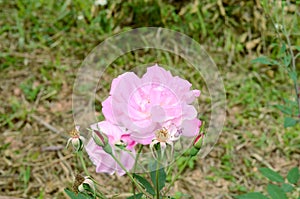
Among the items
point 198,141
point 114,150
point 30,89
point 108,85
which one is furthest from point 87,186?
point 30,89

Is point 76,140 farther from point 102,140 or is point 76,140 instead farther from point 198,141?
point 198,141

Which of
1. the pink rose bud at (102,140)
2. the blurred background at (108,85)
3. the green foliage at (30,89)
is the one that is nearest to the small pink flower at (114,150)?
the pink rose bud at (102,140)

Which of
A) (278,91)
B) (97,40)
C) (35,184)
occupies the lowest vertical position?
(35,184)

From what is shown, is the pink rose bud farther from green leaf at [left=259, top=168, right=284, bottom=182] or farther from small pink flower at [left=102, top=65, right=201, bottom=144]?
green leaf at [left=259, top=168, right=284, bottom=182]

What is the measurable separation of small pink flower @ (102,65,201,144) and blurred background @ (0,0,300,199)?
4.00 feet

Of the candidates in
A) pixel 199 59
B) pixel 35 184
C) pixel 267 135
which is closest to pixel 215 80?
pixel 199 59

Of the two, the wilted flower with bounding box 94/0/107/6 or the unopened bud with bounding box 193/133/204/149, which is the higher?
the wilted flower with bounding box 94/0/107/6

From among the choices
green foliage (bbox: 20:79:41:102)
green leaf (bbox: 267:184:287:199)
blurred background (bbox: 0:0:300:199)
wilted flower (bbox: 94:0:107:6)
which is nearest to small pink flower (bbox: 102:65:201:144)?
green leaf (bbox: 267:184:287:199)

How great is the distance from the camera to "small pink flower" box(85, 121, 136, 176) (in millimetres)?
688

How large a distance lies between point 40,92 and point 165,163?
1.89m

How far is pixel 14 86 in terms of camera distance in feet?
8.44

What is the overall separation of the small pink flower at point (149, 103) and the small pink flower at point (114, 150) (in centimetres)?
2

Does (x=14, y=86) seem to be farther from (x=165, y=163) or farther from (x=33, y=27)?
(x=165, y=163)

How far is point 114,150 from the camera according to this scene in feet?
2.32
